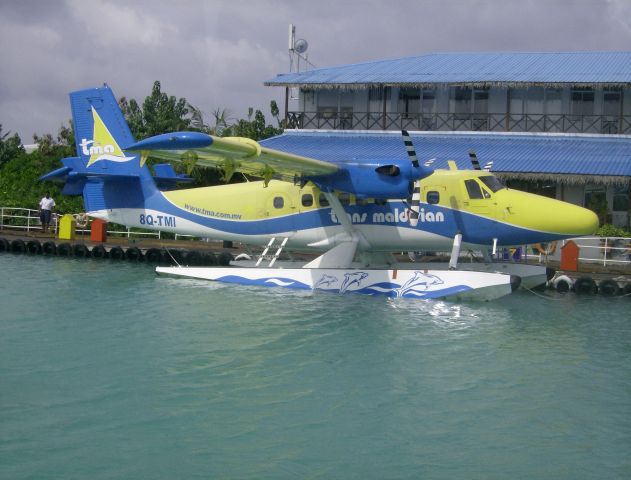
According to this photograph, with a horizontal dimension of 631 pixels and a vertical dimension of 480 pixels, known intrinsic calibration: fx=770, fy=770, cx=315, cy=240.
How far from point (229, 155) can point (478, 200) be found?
5.50 meters

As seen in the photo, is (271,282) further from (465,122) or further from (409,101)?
(409,101)

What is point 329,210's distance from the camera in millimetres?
17891

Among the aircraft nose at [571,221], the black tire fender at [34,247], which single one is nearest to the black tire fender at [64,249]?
the black tire fender at [34,247]

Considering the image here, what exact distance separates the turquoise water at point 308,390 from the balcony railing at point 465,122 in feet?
44.5

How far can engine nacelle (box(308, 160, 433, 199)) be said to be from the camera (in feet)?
53.1

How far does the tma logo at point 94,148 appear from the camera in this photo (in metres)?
19.7

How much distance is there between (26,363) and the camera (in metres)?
10.5

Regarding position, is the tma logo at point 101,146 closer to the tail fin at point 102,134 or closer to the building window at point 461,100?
the tail fin at point 102,134

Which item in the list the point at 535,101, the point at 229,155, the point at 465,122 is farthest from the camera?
the point at 465,122

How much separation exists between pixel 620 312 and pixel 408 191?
5177mm

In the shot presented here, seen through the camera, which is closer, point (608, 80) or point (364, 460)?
point (364, 460)

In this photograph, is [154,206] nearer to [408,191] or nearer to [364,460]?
[408,191]

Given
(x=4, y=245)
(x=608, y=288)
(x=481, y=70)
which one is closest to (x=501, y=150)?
(x=481, y=70)

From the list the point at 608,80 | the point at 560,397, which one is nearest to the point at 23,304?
the point at 560,397
